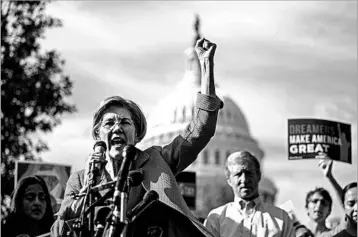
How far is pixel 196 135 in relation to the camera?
6.19 meters

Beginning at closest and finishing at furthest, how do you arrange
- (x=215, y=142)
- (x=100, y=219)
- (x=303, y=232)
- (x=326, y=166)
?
1. (x=100, y=219)
2. (x=303, y=232)
3. (x=326, y=166)
4. (x=215, y=142)

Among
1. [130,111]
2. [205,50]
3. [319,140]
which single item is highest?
[319,140]

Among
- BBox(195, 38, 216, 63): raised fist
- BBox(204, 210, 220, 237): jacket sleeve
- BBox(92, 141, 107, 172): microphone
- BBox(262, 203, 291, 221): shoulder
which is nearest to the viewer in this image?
BBox(92, 141, 107, 172): microphone

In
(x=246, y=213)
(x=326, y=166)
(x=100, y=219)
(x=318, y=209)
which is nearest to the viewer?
(x=100, y=219)

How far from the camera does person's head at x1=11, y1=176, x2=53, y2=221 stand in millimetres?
8797

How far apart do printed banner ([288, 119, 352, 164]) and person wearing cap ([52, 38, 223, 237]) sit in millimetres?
5596

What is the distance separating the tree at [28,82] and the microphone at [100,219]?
14946mm

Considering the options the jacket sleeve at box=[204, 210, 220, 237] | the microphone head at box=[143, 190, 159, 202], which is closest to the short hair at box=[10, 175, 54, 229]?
the jacket sleeve at box=[204, 210, 220, 237]

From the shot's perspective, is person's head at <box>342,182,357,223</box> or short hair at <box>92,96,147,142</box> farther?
person's head at <box>342,182,357,223</box>

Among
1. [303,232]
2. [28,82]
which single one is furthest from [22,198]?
[28,82]

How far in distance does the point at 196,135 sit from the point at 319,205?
3856mm

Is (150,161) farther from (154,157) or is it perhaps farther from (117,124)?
(117,124)

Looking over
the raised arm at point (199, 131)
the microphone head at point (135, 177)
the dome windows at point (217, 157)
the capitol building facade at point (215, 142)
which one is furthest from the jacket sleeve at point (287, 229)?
the dome windows at point (217, 157)

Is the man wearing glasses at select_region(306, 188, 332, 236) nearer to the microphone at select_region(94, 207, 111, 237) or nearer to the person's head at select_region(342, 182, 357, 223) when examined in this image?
the person's head at select_region(342, 182, 357, 223)
